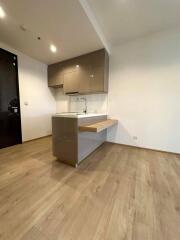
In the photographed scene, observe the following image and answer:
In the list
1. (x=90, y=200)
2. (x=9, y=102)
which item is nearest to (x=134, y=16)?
(x=90, y=200)

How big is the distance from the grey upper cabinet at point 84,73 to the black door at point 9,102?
1207 mm

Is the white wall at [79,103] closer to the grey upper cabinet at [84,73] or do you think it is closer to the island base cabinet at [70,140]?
the grey upper cabinet at [84,73]

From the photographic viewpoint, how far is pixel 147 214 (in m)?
1.09

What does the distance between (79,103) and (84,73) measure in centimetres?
101

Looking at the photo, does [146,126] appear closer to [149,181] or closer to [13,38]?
[149,181]

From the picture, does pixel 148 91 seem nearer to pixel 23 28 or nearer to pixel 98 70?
pixel 98 70

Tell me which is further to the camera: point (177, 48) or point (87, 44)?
point (87, 44)

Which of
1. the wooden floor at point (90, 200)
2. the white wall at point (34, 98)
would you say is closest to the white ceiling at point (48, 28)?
the white wall at point (34, 98)

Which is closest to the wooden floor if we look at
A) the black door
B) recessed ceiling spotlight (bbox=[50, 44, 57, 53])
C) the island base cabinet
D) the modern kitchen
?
the modern kitchen

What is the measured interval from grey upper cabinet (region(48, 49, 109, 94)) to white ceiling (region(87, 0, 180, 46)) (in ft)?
1.84

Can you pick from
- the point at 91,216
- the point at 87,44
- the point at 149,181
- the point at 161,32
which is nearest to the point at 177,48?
the point at 161,32

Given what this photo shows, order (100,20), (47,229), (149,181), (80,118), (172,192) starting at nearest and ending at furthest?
(47,229)
(172,192)
(149,181)
(80,118)
(100,20)

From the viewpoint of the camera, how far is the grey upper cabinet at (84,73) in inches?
112

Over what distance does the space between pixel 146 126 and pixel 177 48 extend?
1863 millimetres
